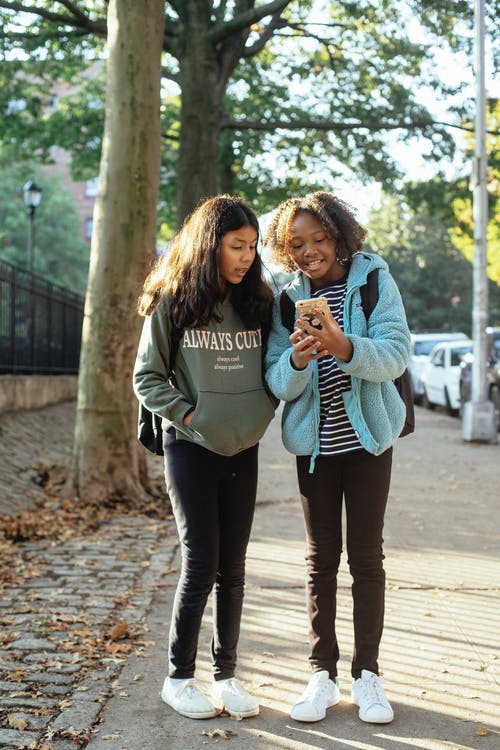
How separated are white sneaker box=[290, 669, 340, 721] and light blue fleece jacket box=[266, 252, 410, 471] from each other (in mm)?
836

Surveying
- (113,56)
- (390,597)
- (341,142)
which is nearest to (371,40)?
(341,142)

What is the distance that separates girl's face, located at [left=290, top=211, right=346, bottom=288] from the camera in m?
4.04

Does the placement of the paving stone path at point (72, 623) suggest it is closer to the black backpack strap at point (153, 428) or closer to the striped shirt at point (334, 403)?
the black backpack strap at point (153, 428)

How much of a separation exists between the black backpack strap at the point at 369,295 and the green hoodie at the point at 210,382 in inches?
17.2

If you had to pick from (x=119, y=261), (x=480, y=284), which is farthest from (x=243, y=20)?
(x=119, y=261)

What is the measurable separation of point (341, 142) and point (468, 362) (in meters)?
4.82

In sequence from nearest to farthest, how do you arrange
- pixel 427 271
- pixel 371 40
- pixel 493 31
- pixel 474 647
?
pixel 474 647
pixel 493 31
pixel 371 40
pixel 427 271

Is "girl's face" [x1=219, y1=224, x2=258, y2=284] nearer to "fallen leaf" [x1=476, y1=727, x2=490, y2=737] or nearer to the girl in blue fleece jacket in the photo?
the girl in blue fleece jacket

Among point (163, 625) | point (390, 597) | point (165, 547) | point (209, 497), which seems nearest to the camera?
point (209, 497)

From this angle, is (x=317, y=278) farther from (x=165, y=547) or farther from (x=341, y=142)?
(x=341, y=142)

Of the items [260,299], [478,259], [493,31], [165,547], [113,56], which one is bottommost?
[165,547]

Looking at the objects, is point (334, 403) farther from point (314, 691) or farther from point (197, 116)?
point (197, 116)

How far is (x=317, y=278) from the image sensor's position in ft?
13.6

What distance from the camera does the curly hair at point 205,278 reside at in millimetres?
3994
